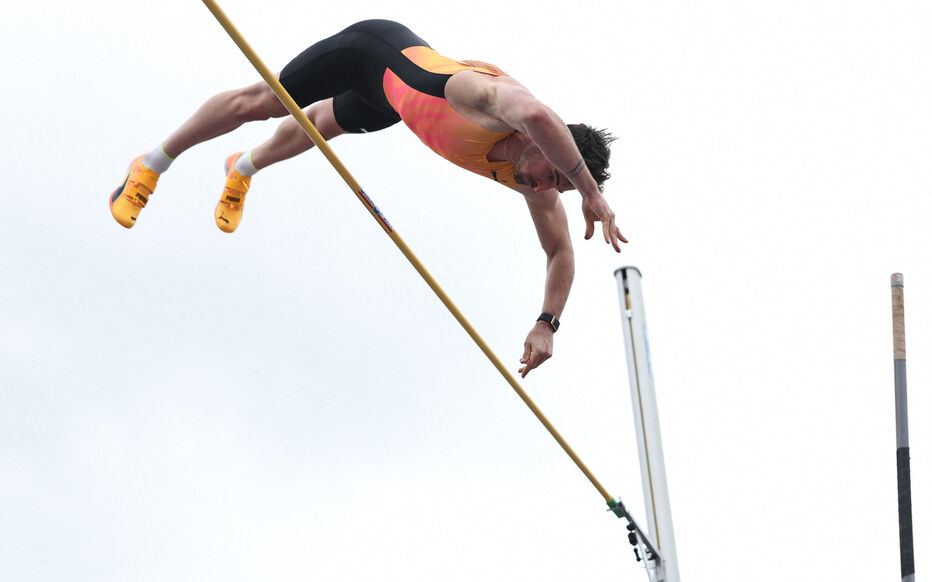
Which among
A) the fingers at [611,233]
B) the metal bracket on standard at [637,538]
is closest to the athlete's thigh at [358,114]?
the fingers at [611,233]

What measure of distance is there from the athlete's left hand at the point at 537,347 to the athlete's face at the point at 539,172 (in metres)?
0.75

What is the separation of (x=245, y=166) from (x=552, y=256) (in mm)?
1560

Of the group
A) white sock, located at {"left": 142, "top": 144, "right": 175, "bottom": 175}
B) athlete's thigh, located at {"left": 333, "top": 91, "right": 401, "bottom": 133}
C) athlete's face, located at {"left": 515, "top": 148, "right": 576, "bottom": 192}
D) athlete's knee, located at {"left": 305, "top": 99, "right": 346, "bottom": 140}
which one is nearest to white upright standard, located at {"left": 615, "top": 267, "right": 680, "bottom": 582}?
athlete's face, located at {"left": 515, "top": 148, "right": 576, "bottom": 192}

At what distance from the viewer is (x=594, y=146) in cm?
403

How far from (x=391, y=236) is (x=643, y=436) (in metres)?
1.37

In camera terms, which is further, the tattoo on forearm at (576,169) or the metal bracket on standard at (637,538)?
the metal bracket on standard at (637,538)

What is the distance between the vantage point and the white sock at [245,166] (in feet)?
15.5

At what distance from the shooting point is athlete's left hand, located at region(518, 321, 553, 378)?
168 inches

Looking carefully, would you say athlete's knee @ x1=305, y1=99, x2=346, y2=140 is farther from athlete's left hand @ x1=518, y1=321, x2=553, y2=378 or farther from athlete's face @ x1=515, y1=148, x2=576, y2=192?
athlete's left hand @ x1=518, y1=321, x2=553, y2=378

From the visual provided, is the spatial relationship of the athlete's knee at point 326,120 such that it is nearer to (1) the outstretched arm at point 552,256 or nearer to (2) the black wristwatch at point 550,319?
(1) the outstretched arm at point 552,256

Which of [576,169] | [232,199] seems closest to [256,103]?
[232,199]

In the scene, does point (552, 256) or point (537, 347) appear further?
point (552, 256)

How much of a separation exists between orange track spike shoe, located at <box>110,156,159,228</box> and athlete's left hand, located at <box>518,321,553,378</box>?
6.08 feet

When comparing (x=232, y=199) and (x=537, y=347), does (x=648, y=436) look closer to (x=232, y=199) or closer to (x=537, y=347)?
(x=537, y=347)
